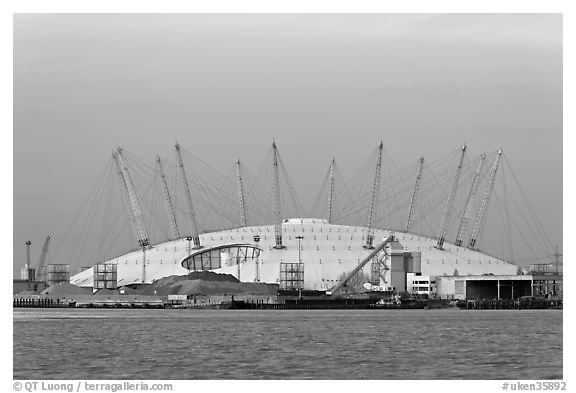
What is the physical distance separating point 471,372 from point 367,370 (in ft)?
16.3

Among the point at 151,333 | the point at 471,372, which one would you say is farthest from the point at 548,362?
the point at 151,333

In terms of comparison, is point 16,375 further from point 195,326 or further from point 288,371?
point 195,326

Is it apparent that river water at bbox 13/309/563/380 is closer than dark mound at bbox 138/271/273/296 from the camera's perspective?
Yes

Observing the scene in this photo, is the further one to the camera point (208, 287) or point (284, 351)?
point (208, 287)

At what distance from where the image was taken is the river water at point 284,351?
65.1 m

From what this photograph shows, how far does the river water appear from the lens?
65125mm

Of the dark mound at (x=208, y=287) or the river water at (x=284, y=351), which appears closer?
the river water at (x=284, y=351)

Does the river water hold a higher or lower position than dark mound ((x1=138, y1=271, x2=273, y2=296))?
lower

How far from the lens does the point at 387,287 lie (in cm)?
19888

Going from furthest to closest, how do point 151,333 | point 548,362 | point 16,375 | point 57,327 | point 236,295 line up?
point 236,295 → point 57,327 → point 151,333 → point 548,362 → point 16,375

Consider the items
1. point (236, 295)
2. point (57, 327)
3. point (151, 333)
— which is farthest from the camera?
point (236, 295)

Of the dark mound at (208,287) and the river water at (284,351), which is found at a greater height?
the dark mound at (208,287)

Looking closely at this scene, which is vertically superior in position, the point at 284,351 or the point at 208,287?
the point at 208,287

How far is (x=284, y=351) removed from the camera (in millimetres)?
77875
